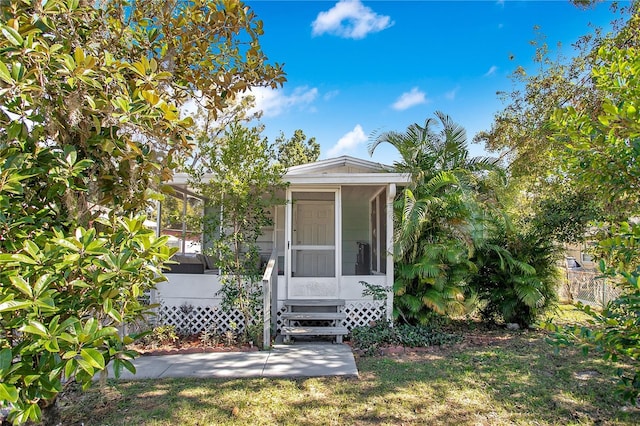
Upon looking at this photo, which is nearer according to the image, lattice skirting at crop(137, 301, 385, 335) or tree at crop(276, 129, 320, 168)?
lattice skirting at crop(137, 301, 385, 335)

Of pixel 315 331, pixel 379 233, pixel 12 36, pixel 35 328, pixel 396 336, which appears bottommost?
pixel 396 336

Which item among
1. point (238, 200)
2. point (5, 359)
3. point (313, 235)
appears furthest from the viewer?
point (313, 235)

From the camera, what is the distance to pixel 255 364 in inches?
204

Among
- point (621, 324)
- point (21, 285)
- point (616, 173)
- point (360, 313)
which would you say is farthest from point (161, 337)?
point (616, 173)

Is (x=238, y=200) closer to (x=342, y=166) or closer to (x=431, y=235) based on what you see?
(x=342, y=166)

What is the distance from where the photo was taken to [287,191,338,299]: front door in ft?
23.6

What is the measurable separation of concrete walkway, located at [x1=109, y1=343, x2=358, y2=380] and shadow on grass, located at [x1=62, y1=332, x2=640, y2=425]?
22 centimetres

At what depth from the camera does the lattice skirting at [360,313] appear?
7.01 meters

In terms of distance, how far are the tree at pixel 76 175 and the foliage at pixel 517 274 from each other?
20.9 ft

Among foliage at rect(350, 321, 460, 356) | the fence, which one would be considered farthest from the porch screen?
the fence

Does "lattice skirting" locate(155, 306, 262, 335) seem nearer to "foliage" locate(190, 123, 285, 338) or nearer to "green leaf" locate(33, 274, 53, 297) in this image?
"foliage" locate(190, 123, 285, 338)

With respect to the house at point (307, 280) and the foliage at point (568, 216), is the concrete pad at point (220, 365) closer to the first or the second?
the house at point (307, 280)

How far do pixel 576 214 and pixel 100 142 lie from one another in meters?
7.91

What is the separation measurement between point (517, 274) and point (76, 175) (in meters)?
7.70
